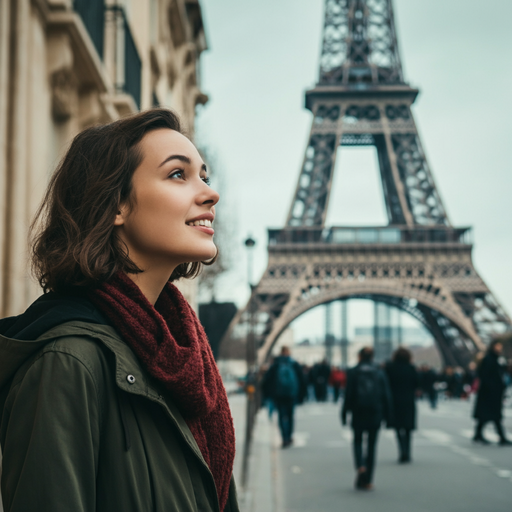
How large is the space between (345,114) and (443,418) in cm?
2559

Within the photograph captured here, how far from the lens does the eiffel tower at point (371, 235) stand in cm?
3444

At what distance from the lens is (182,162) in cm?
177

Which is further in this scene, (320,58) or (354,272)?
(320,58)

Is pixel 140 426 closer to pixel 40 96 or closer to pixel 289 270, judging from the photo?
pixel 40 96

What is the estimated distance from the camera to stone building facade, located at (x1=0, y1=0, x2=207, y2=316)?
562 centimetres

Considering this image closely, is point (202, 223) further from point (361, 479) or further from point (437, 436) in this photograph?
point (437, 436)

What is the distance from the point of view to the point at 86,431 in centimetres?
133

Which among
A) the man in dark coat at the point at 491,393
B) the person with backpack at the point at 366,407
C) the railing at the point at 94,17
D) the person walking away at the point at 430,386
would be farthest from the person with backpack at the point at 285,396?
the person walking away at the point at 430,386

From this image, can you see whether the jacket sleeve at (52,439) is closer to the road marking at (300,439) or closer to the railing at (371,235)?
the road marking at (300,439)

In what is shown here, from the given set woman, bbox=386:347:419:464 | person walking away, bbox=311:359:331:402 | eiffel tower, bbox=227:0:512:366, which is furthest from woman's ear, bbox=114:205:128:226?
eiffel tower, bbox=227:0:512:366

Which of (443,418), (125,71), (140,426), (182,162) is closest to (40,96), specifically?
(125,71)

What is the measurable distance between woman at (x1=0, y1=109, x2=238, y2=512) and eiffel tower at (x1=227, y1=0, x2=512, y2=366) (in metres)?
31.1

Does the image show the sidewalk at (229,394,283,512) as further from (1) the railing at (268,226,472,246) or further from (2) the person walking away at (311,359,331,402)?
(1) the railing at (268,226,472,246)

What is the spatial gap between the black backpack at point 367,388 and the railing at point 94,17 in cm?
481
